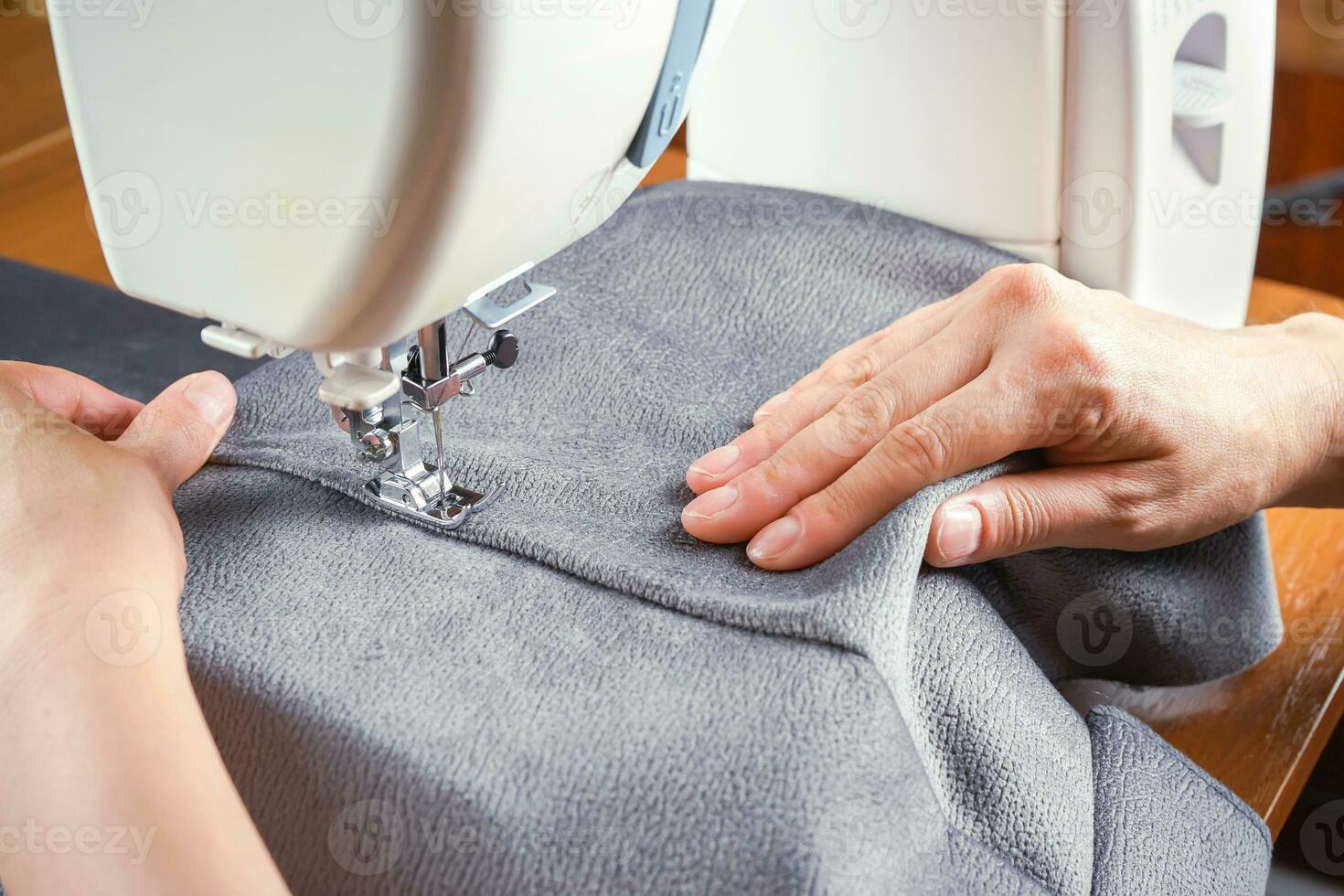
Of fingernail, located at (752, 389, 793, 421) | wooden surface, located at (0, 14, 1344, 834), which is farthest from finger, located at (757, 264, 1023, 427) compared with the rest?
wooden surface, located at (0, 14, 1344, 834)

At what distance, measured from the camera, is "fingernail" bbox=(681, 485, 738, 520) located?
56 cm

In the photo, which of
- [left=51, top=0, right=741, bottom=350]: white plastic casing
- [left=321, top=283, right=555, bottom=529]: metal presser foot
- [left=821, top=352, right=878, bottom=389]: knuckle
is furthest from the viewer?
[left=821, top=352, right=878, bottom=389]: knuckle

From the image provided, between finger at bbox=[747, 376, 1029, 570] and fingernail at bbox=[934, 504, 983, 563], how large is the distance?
0.02 meters

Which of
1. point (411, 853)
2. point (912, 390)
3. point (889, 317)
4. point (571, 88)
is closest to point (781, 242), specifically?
point (889, 317)

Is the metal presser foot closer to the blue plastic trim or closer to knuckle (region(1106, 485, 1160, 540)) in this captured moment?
the blue plastic trim

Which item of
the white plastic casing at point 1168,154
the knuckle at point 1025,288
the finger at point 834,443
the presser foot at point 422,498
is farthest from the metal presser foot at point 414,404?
the white plastic casing at point 1168,154

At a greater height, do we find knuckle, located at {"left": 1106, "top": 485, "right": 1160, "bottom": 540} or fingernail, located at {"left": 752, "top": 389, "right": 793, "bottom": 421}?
fingernail, located at {"left": 752, "top": 389, "right": 793, "bottom": 421}

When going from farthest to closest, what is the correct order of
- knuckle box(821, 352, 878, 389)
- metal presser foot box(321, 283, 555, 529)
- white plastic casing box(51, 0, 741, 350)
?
knuckle box(821, 352, 878, 389) → metal presser foot box(321, 283, 555, 529) → white plastic casing box(51, 0, 741, 350)

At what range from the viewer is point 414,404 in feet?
1.81

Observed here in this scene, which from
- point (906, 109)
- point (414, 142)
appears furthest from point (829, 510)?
point (906, 109)

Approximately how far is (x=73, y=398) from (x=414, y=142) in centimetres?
28

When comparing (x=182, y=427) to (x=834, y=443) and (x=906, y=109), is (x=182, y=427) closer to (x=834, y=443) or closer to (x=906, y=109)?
(x=834, y=443)

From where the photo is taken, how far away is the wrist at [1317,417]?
640 mm

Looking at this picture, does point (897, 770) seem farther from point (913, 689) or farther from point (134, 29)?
point (134, 29)
